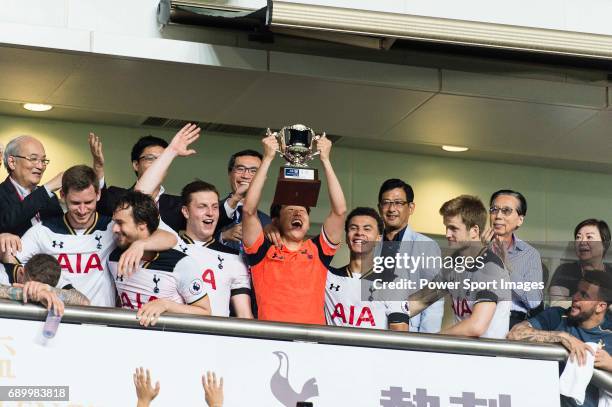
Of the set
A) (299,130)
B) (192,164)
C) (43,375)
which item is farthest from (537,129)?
(43,375)

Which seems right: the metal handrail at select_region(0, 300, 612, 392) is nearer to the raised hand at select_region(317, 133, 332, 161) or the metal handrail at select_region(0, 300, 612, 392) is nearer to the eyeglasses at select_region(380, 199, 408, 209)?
the raised hand at select_region(317, 133, 332, 161)

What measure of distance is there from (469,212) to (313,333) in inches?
59.7

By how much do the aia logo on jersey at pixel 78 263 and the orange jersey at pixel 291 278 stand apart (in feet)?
3.03

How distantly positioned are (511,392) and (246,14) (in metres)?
3.57

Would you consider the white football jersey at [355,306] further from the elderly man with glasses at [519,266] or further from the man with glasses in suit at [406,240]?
the elderly man with glasses at [519,266]

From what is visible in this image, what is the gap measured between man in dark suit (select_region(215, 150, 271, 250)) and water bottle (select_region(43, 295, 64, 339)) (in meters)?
1.63

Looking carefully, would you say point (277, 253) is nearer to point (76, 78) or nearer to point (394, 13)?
point (394, 13)

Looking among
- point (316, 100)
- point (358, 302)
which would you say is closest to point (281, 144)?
point (358, 302)

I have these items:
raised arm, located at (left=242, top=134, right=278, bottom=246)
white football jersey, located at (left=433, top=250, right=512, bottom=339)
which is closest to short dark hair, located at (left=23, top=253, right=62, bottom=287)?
raised arm, located at (left=242, top=134, right=278, bottom=246)

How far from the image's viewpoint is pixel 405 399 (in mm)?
7707

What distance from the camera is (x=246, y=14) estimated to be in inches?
385

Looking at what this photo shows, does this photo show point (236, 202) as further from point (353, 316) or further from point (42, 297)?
point (42, 297)

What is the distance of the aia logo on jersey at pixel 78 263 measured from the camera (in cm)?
805

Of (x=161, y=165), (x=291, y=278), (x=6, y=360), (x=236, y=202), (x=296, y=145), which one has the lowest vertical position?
(x=6, y=360)
